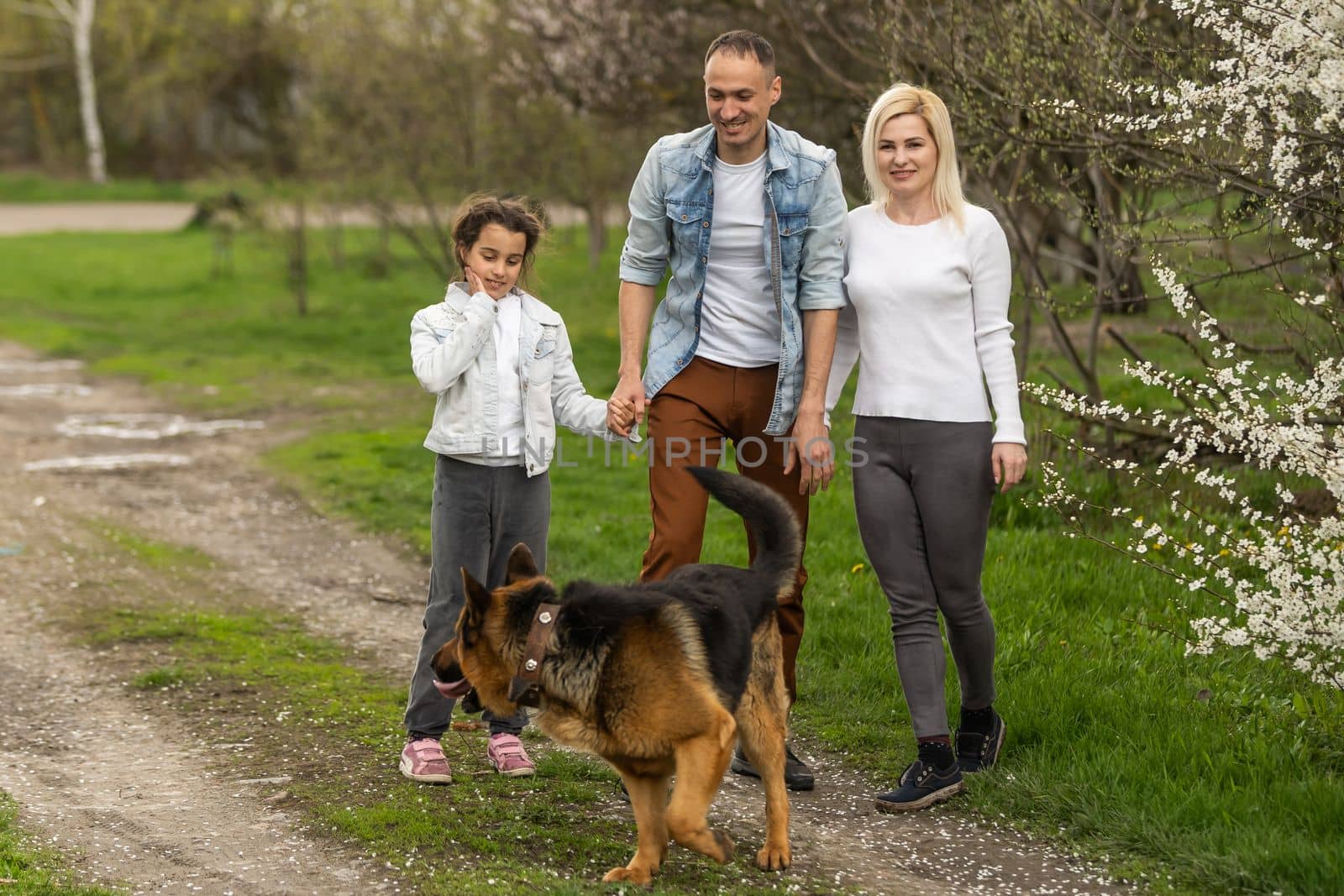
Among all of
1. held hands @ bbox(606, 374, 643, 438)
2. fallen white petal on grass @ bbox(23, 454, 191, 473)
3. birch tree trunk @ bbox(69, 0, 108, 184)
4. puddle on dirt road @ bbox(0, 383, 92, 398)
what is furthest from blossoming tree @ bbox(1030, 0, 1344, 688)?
birch tree trunk @ bbox(69, 0, 108, 184)

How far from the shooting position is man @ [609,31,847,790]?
189 inches

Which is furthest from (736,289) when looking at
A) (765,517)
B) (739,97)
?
(765,517)

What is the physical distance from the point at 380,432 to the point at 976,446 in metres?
9.03

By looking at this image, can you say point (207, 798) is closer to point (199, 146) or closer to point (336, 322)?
point (336, 322)

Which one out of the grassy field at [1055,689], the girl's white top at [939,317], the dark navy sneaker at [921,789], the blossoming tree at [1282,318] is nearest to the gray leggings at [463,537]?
the grassy field at [1055,689]

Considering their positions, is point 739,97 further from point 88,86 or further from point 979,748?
point 88,86

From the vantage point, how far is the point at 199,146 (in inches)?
1893

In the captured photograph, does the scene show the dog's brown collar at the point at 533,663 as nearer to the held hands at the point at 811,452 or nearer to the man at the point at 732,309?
the man at the point at 732,309

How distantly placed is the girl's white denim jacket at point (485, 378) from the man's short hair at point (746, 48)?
3.76 ft

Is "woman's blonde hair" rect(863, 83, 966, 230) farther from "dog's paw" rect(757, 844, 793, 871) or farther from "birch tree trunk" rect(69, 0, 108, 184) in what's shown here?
"birch tree trunk" rect(69, 0, 108, 184)

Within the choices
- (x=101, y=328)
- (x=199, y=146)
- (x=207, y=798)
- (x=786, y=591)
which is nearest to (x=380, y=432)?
(x=207, y=798)

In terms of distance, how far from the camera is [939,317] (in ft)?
15.4

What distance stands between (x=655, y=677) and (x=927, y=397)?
145 cm

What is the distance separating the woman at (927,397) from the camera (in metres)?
4.66
